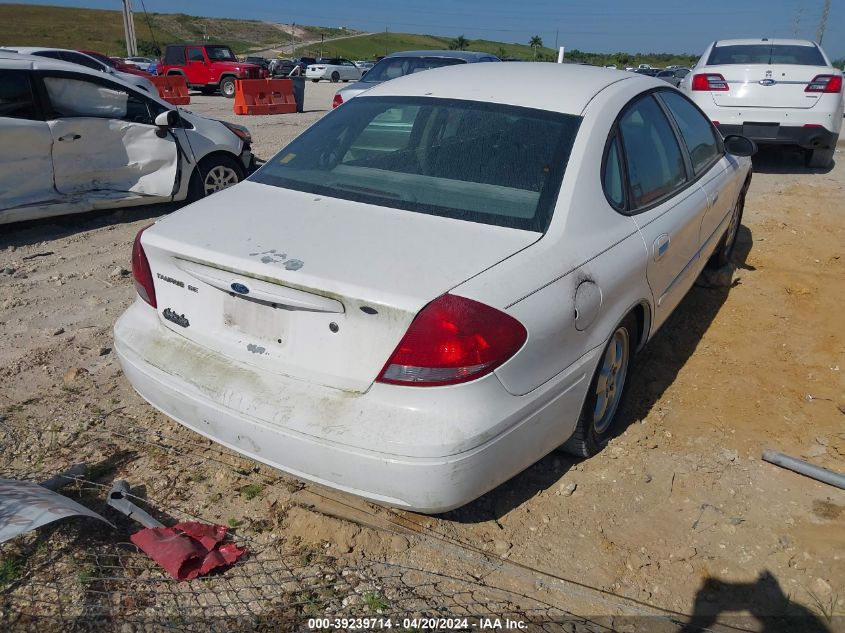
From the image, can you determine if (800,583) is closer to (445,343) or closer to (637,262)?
(637,262)

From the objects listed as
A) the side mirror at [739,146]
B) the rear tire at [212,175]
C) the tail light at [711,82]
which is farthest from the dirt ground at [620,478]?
the tail light at [711,82]

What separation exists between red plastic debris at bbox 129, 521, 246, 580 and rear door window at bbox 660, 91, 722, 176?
3224 mm

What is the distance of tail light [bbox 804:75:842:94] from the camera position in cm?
921

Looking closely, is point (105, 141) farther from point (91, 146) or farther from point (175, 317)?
point (175, 317)

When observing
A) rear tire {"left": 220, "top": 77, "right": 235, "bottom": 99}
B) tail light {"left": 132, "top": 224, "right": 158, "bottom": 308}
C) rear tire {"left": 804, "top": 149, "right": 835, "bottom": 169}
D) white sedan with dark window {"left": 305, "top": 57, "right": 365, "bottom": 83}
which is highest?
tail light {"left": 132, "top": 224, "right": 158, "bottom": 308}

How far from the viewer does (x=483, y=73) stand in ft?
11.8

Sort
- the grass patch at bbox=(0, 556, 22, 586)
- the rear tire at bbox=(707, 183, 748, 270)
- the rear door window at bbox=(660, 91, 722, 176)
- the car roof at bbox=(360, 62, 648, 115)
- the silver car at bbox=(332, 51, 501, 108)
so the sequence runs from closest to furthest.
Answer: the grass patch at bbox=(0, 556, 22, 586)
the car roof at bbox=(360, 62, 648, 115)
the rear door window at bbox=(660, 91, 722, 176)
the rear tire at bbox=(707, 183, 748, 270)
the silver car at bbox=(332, 51, 501, 108)

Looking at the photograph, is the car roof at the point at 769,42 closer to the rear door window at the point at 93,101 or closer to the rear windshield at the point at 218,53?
the rear door window at the point at 93,101

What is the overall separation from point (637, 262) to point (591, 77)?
41.5 inches

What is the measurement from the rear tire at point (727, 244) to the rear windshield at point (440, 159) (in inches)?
107

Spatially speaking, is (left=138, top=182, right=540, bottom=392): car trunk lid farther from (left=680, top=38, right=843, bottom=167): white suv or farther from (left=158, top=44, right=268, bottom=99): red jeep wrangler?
(left=158, top=44, right=268, bottom=99): red jeep wrangler

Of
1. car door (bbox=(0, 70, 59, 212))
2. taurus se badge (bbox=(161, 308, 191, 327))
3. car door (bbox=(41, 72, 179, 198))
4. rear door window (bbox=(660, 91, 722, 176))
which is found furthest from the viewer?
car door (bbox=(41, 72, 179, 198))

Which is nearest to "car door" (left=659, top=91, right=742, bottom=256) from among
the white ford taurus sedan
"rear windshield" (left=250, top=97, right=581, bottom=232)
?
the white ford taurus sedan

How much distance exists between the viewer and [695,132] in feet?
14.4
